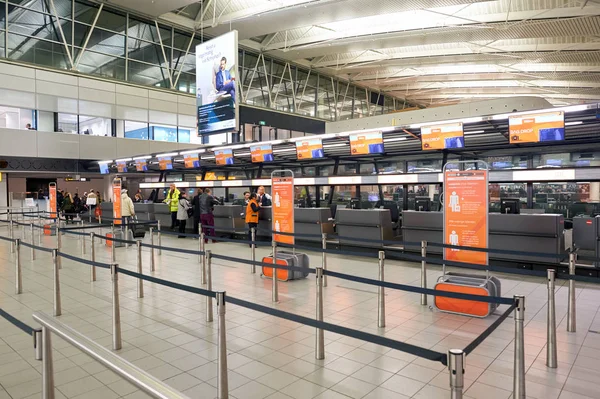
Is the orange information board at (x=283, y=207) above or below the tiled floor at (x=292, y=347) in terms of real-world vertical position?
above

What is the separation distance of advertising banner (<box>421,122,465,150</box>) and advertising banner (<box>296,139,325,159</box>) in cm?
304

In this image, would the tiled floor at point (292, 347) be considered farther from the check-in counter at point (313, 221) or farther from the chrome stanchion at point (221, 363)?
the check-in counter at point (313, 221)

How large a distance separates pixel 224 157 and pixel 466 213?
32.5 ft

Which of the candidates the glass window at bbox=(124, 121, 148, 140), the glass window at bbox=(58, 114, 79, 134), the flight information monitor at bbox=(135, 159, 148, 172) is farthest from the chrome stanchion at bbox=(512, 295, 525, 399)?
the glass window at bbox=(124, 121, 148, 140)

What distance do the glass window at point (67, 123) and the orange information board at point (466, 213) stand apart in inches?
761

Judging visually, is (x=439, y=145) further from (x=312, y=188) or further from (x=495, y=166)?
(x=312, y=188)

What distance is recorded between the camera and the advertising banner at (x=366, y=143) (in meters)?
10.1

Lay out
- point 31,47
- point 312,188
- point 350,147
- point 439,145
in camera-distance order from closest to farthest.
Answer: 1. point 439,145
2. point 350,147
3. point 312,188
4. point 31,47

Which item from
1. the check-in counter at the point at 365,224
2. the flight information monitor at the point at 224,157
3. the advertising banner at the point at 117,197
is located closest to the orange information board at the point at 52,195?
the advertising banner at the point at 117,197

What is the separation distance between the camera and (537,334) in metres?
4.43

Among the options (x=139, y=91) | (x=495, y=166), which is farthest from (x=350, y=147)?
(x=139, y=91)

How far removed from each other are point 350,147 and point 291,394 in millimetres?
8245

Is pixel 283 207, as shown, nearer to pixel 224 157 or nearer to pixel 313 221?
pixel 313 221

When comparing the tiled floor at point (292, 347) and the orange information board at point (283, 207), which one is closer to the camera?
the tiled floor at point (292, 347)
